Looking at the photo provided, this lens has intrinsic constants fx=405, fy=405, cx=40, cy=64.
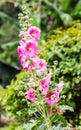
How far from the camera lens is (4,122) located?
8164 millimetres

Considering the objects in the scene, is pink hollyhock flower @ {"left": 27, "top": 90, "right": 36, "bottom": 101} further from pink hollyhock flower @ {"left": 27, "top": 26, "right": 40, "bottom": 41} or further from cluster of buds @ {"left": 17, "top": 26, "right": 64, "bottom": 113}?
pink hollyhock flower @ {"left": 27, "top": 26, "right": 40, "bottom": 41}

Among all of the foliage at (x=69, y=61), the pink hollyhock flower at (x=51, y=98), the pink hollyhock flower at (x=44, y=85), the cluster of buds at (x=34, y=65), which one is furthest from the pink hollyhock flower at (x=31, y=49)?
the foliage at (x=69, y=61)

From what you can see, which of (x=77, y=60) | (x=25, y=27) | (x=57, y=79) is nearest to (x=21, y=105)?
(x=57, y=79)

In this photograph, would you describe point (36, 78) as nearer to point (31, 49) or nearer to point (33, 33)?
point (31, 49)

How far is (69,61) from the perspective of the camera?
193 inches

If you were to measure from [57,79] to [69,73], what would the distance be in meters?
0.16

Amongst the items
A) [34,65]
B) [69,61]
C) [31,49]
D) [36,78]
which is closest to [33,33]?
[31,49]

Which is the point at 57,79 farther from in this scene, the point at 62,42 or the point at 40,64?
the point at 40,64

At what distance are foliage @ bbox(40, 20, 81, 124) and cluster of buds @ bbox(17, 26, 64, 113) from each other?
1.19 meters

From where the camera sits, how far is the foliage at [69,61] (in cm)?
475

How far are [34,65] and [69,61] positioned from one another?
1705 mm

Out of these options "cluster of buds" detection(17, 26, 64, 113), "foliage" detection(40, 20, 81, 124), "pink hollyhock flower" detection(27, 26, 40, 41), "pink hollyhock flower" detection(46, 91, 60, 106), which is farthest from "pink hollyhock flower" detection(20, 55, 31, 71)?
"foliage" detection(40, 20, 81, 124)

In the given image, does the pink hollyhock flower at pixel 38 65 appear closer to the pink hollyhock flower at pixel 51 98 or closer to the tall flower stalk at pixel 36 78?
the tall flower stalk at pixel 36 78

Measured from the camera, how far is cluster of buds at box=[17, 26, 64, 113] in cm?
321
